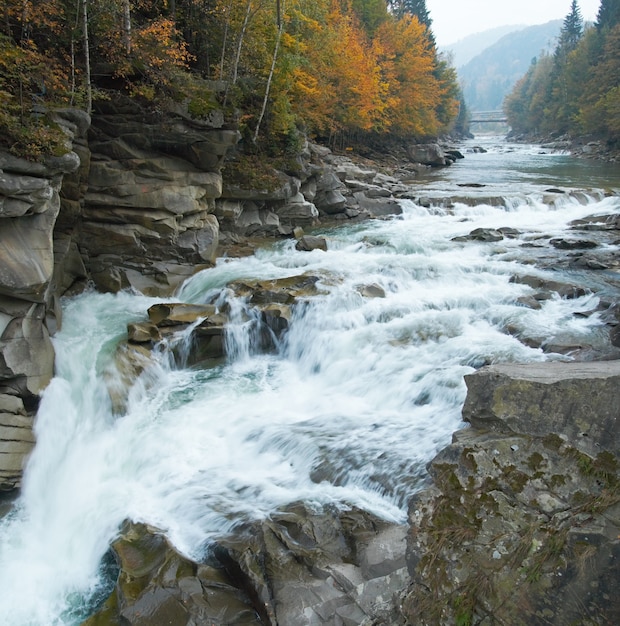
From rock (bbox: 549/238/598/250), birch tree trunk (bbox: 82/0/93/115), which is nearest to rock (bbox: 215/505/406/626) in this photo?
birch tree trunk (bbox: 82/0/93/115)

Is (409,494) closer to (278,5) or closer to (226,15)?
(226,15)

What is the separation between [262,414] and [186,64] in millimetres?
15091

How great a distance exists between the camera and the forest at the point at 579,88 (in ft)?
183

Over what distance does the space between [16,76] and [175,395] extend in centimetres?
727

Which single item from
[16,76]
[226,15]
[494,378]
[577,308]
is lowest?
[577,308]

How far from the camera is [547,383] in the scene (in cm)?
495

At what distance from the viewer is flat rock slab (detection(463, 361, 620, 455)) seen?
14.7 ft

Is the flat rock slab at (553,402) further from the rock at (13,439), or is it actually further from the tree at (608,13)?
the tree at (608,13)

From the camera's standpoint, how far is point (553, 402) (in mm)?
4820

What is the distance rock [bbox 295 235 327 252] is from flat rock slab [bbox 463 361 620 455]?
43.6 ft

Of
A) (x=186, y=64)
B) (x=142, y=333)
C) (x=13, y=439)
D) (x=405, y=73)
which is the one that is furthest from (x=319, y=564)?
(x=405, y=73)

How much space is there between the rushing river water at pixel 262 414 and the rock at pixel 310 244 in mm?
1841

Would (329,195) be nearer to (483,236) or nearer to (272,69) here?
(272,69)

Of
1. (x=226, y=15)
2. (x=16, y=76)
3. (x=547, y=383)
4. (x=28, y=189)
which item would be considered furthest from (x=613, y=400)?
(x=226, y=15)
